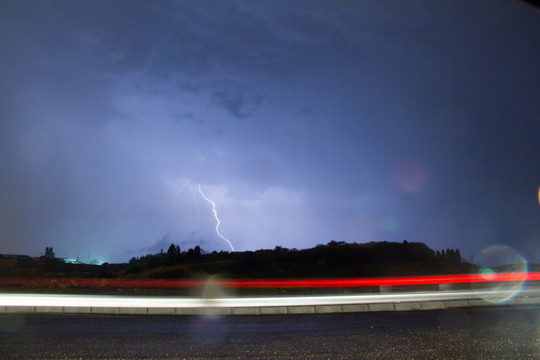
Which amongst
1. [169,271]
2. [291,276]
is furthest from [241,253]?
[291,276]

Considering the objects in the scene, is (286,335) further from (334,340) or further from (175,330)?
(175,330)

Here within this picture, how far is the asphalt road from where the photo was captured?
213 inches

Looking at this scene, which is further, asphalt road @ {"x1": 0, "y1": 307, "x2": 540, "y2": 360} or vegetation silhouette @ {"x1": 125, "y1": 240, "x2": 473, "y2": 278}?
vegetation silhouette @ {"x1": 125, "y1": 240, "x2": 473, "y2": 278}

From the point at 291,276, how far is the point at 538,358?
39118 millimetres

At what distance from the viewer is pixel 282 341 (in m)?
6.67

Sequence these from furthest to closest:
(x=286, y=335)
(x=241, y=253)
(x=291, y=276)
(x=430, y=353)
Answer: (x=241, y=253)
(x=291, y=276)
(x=286, y=335)
(x=430, y=353)

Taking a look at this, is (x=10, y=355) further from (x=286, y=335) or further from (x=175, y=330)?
(x=286, y=335)

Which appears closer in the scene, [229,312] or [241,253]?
[229,312]

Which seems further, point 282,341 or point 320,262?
point 320,262

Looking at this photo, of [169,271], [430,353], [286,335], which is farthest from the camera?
[169,271]

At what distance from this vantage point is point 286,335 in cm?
745

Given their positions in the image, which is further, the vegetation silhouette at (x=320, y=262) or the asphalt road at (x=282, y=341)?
the vegetation silhouette at (x=320, y=262)

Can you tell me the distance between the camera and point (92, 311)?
13250 millimetres

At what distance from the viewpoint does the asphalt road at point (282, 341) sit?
213 inches
